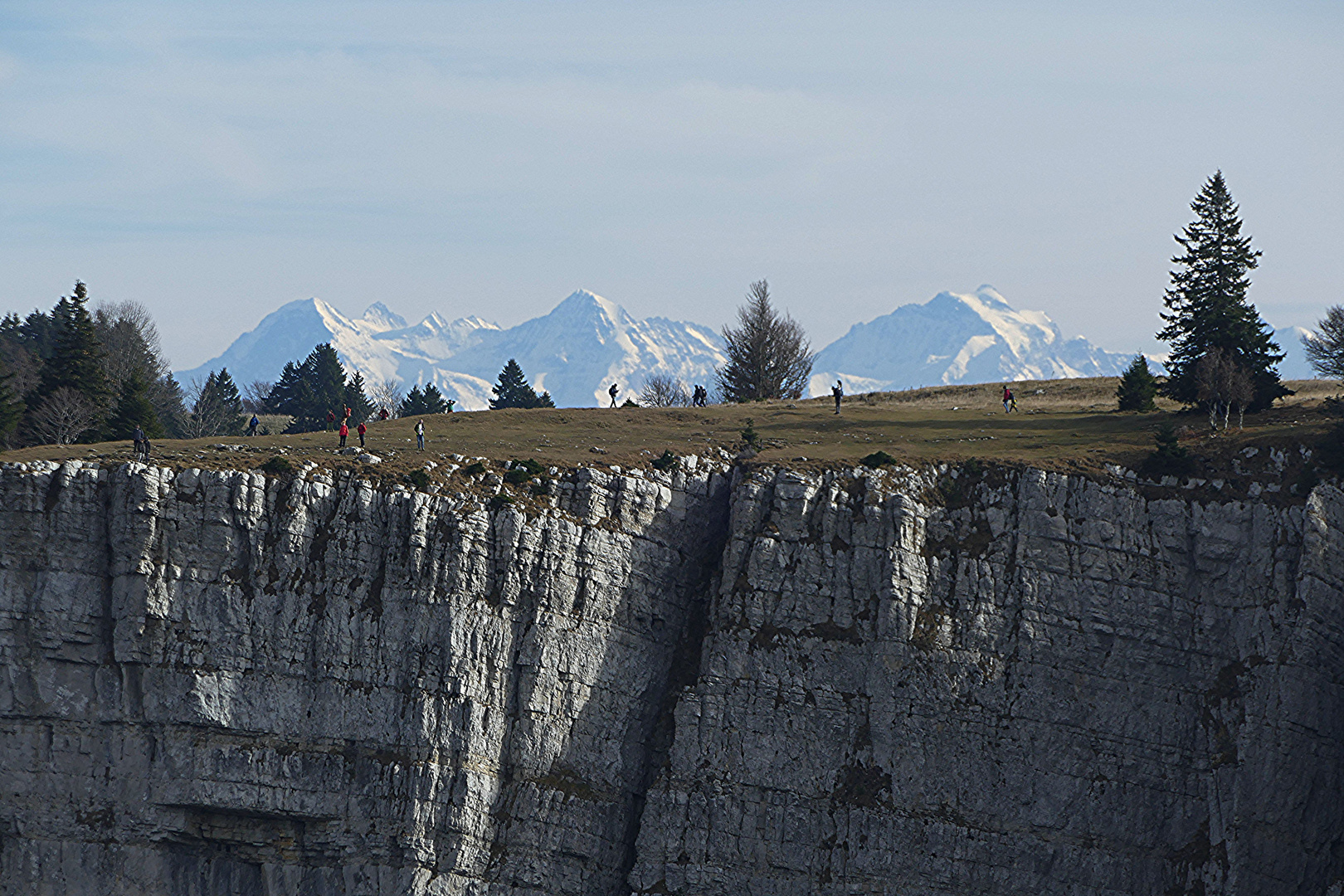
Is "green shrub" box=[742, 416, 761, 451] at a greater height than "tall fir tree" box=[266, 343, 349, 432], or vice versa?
"tall fir tree" box=[266, 343, 349, 432]

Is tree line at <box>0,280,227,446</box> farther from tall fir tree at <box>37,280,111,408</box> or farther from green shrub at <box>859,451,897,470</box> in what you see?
green shrub at <box>859,451,897,470</box>

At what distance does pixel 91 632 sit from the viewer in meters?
65.9

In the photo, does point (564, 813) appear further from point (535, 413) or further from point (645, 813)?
point (535, 413)

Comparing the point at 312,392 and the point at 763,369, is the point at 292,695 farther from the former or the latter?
the point at 312,392

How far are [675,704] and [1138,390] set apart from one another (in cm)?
A: 4030

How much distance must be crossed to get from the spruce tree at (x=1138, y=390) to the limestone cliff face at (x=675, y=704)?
20.4 m

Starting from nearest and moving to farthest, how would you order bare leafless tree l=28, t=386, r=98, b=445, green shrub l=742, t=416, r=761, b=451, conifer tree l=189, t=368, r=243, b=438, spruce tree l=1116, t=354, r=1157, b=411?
green shrub l=742, t=416, r=761, b=451 < spruce tree l=1116, t=354, r=1157, b=411 < bare leafless tree l=28, t=386, r=98, b=445 < conifer tree l=189, t=368, r=243, b=438

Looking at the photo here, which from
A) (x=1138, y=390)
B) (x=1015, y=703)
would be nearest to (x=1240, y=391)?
(x=1138, y=390)

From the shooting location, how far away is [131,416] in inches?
3698

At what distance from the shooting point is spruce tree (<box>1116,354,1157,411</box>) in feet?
290

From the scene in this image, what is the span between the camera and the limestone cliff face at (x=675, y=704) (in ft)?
214

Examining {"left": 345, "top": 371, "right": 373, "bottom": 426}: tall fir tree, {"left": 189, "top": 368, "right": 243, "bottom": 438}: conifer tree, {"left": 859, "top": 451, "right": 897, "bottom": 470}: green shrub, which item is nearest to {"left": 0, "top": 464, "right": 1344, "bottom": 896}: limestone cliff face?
{"left": 859, "top": 451, "right": 897, "bottom": 470}: green shrub

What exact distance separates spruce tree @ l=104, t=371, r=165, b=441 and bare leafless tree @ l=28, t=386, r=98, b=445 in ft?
6.62

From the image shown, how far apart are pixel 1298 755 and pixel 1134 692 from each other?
26.2 ft
